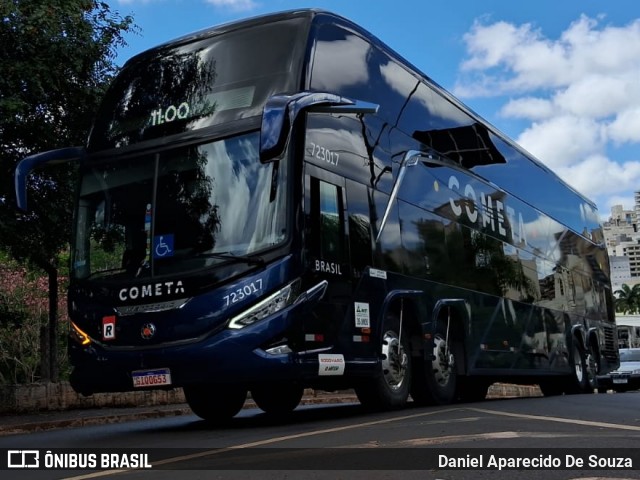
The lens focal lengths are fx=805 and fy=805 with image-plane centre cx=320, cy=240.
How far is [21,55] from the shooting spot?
40.1 ft

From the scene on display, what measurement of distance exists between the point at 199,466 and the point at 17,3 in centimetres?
868

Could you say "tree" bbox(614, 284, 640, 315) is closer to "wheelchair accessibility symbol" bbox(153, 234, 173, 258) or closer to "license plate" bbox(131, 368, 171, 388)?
"wheelchair accessibility symbol" bbox(153, 234, 173, 258)

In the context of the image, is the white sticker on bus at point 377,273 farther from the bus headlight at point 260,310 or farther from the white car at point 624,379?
the white car at point 624,379

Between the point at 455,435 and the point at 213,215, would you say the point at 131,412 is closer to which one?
the point at 213,215

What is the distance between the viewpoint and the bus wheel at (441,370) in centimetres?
1083

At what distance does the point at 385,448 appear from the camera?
609 cm

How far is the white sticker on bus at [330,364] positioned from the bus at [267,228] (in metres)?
0.02

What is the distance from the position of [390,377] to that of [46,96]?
23.3 ft

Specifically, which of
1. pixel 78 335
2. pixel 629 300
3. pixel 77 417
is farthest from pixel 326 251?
pixel 629 300

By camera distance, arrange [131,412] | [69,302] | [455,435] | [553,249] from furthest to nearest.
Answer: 1. [553,249]
2. [131,412]
3. [69,302]
4. [455,435]

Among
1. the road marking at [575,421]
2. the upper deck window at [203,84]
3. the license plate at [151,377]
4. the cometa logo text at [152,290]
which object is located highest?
the upper deck window at [203,84]

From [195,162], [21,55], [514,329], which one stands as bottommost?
[514,329]

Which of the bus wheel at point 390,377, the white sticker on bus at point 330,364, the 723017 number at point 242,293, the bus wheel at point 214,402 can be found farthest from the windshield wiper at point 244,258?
the bus wheel at point 214,402

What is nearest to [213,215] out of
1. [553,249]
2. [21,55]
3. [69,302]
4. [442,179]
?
[69,302]
